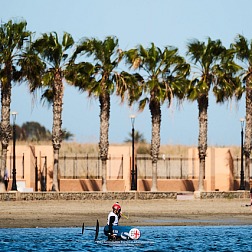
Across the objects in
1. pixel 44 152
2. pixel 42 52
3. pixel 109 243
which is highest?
pixel 42 52

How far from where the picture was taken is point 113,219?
29938mm

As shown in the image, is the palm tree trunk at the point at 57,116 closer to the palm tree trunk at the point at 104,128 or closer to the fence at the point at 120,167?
the palm tree trunk at the point at 104,128

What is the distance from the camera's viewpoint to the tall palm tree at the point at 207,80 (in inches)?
2172

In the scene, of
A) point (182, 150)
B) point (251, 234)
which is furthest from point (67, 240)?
point (182, 150)

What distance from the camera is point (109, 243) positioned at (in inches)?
1202

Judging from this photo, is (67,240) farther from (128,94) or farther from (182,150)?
(182,150)

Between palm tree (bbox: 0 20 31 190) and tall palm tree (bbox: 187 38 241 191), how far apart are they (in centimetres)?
969

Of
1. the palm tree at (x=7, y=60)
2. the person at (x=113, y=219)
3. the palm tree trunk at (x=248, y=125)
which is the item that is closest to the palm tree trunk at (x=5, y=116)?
the palm tree at (x=7, y=60)

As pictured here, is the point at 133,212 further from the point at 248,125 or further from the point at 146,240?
the point at 248,125

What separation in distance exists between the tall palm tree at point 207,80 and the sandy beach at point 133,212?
504cm

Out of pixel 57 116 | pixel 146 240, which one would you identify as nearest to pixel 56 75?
pixel 57 116

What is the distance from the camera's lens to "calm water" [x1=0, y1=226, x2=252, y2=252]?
30.4m

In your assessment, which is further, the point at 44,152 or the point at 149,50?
the point at 44,152

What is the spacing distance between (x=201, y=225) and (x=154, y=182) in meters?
17.3
